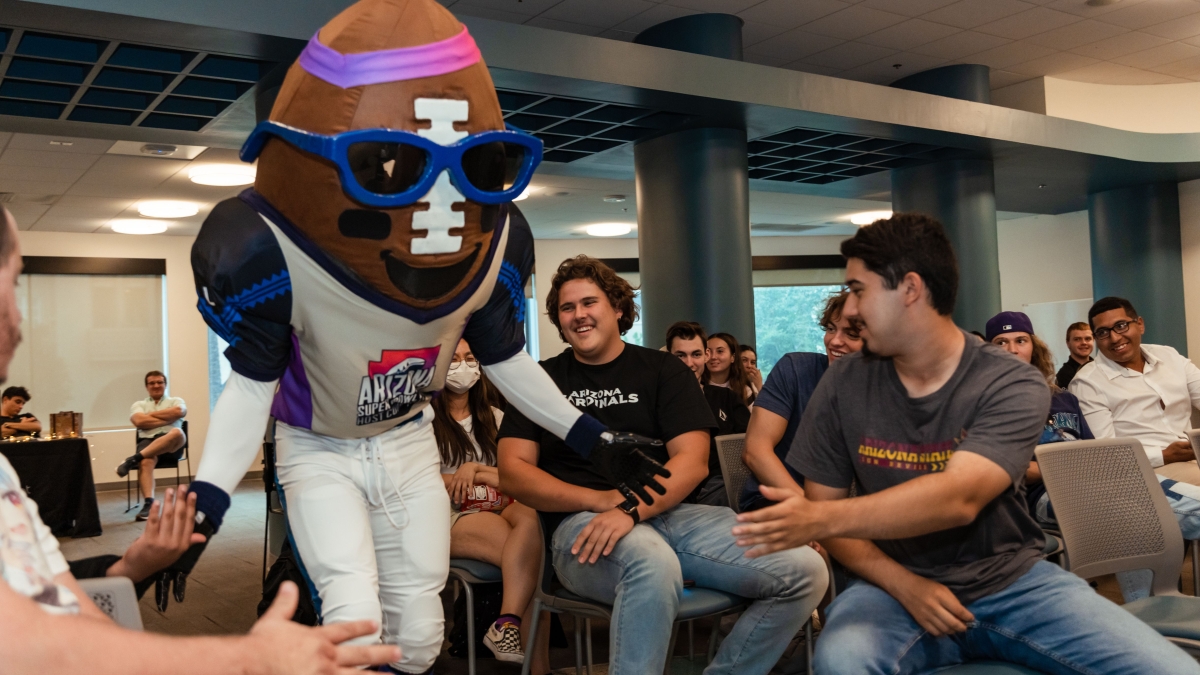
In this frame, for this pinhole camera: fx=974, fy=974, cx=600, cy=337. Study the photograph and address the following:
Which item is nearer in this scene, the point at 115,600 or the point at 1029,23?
the point at 115,600

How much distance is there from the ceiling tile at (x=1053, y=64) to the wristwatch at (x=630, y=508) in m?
8.02

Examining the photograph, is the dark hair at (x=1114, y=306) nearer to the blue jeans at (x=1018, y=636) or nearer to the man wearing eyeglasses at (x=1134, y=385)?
the man wearing eyeglasses at (x=1134, y=385)

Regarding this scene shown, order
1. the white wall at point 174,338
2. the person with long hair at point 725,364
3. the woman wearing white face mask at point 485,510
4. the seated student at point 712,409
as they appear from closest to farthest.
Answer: the woman wearing white face mask at point 485,510 < the seated student at point 712,409 < the person with long hair at point 725,364 < the white wall at point 174,338

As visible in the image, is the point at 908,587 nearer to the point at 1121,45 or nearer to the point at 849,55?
the point at 849,55

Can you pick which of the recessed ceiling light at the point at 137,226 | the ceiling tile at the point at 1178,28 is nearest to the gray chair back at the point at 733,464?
the ceiling tile at the point at 1178,28

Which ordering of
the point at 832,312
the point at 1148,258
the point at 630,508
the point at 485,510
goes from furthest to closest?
the point at 1148,258 → the point at 485,510 → the point at 832,312 → the point at 630,508

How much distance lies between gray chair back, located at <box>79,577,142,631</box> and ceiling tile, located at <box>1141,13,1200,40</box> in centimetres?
920

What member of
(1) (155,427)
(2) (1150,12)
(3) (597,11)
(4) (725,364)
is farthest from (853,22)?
(1) (155,427)

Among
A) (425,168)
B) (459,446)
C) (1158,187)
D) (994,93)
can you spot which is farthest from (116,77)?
(1158,187)

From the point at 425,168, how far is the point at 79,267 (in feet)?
38.0

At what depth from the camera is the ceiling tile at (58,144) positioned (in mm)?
7141

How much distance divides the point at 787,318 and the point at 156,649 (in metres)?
16.1

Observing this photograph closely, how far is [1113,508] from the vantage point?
7.86ft

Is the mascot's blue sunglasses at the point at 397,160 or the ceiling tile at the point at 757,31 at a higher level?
the ceiling tile at the point at 757,31
